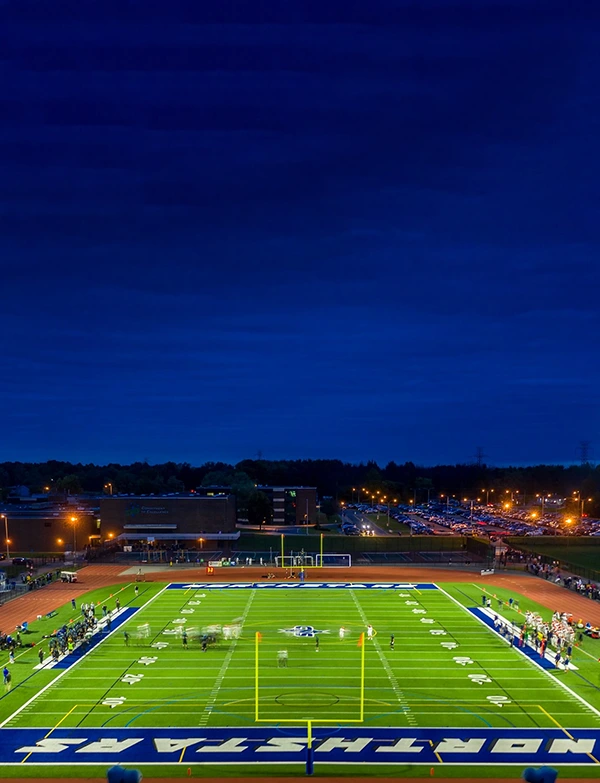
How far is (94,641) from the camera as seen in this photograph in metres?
39.6

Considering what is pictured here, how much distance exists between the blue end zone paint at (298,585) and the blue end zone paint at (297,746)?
32653mm

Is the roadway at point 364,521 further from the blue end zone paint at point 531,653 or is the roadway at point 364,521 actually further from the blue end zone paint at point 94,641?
the blue end zone paint at point 94,641

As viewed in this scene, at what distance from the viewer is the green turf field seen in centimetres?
2712

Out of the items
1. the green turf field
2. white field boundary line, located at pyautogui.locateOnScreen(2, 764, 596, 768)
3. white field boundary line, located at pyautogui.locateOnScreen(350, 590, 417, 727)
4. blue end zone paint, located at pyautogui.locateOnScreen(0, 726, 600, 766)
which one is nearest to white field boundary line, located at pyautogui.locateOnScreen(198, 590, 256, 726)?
the green turf field

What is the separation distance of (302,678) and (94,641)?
14385mm

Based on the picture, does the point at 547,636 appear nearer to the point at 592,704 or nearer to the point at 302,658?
the point at 592,704

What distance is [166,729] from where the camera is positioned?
2562cm

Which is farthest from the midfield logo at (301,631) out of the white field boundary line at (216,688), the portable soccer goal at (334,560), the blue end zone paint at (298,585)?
the portable soccer goal at (334,560)

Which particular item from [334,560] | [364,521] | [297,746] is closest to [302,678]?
[297,746]

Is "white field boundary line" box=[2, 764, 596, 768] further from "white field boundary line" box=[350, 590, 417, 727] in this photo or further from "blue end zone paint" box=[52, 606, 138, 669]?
"blue end zone paint" box=[52, 606, 138, 669]

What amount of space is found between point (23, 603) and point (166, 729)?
31470 millimetres

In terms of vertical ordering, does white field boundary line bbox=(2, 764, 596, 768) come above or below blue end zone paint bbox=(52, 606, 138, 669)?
above

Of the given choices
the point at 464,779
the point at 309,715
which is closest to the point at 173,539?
the point at 309,715

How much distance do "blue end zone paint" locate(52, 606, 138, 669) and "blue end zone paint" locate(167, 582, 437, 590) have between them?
9.97 m
